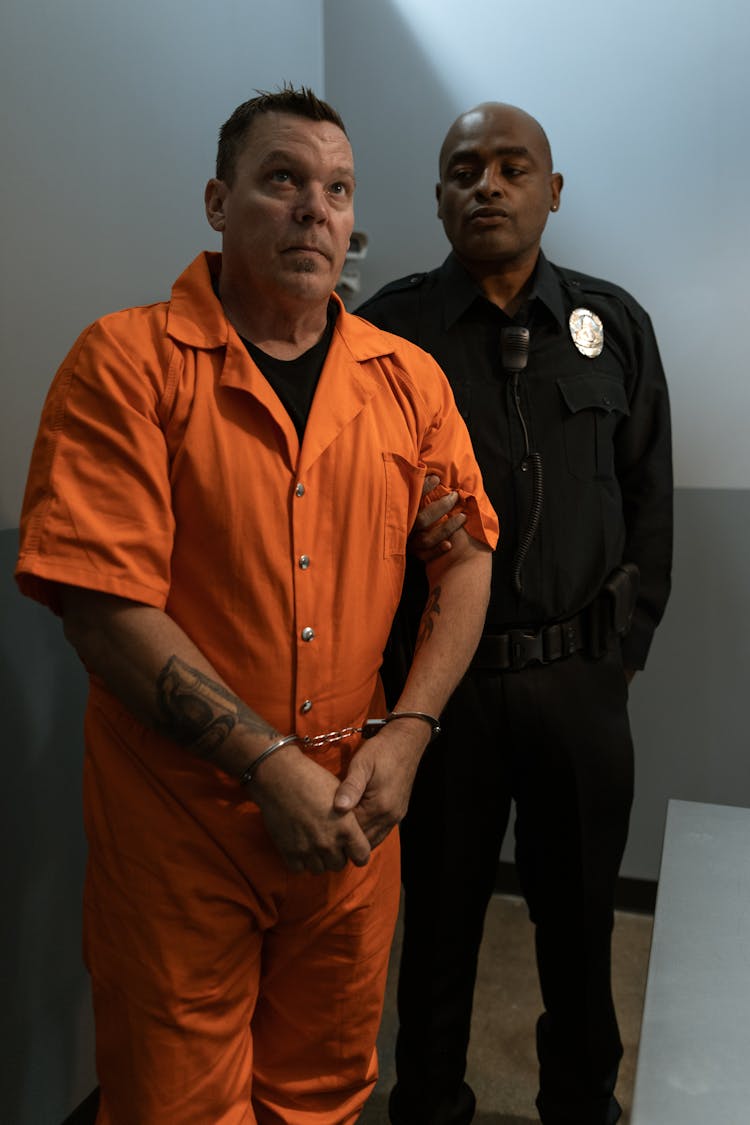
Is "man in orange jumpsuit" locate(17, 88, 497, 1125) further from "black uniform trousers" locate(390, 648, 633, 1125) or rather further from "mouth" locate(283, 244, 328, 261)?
"black uniform trousers" locate(390, 648, 633, 1125)

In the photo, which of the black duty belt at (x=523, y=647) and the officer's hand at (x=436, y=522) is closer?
the officer's hand at (x=436, y=522)

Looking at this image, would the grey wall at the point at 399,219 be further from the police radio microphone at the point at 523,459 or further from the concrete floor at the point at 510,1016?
the police radio microphone at the point at 523,459

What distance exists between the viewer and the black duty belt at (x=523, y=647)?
66.7 inches

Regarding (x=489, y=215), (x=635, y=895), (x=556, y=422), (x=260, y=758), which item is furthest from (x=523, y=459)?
(x=635, y=895)

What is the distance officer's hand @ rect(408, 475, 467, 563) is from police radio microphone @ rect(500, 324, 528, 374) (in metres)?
0.42

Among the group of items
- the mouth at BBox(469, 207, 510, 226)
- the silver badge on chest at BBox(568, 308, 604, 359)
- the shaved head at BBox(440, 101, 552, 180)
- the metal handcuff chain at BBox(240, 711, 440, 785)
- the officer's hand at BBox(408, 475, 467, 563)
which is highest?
the shaved head at BBox(440, 101, 552, 180)

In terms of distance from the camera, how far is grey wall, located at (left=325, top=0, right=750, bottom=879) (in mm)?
2395

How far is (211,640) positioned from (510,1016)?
4.83 feet

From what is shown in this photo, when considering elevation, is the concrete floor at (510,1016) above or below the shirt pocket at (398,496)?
below

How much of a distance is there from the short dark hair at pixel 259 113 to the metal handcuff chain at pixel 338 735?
717 millimetres

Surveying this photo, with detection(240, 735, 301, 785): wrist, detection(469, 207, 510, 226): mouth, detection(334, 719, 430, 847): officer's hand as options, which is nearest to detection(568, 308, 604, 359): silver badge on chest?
detection(469, 207, 510, 226): mouth

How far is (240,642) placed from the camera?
1.21 m

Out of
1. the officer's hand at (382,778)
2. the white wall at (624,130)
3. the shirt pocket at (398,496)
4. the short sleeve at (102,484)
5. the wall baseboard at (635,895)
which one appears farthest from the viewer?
the wall baseboard at (635,895)

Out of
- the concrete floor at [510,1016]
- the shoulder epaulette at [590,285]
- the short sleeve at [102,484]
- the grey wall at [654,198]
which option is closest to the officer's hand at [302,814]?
the short sleeve at [102,484]
